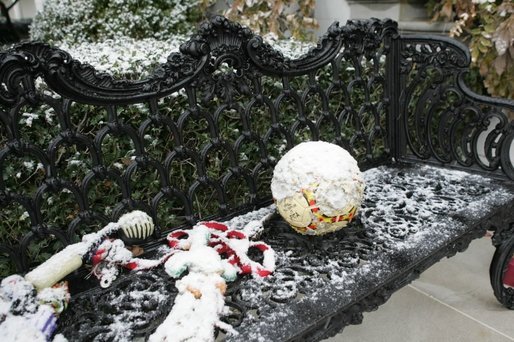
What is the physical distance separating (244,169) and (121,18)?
10.6ft

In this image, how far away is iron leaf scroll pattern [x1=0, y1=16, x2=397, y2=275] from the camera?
151 centimetres

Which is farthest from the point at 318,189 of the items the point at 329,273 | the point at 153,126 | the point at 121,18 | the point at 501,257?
the point at 121,18

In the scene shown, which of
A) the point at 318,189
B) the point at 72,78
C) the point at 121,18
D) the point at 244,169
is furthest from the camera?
the point at 121,18

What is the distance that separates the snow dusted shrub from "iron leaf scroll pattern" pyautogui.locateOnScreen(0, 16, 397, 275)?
2675 millimetres

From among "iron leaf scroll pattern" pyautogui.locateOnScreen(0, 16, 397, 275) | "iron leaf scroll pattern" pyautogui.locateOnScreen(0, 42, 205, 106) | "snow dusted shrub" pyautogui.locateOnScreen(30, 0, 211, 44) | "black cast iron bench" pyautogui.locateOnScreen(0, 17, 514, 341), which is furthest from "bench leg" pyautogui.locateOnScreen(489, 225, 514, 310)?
"snow dusted shrub" pyautogui.locateOnScreen(30, 0, 211, 44)

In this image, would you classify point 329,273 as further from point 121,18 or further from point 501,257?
point 121,18

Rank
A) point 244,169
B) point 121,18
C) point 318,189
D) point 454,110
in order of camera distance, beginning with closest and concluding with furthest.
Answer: point 318,189 → point 244,169 → point 454,110 → point 121,18

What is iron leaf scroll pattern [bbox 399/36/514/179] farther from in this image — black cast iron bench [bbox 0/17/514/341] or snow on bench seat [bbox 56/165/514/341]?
snow on bench seat [bbox 56/165/514/341]

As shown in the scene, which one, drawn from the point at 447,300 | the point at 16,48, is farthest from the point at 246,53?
the point at 447,300

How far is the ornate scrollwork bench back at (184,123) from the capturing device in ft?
5.03

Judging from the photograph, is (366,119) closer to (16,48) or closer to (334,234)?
(334,234)

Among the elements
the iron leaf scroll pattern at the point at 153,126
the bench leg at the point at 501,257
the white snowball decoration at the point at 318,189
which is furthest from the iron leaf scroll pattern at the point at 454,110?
the white snowball decoration at the point at 318,189

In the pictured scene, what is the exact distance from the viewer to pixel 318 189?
1654 mm

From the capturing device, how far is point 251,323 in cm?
131
